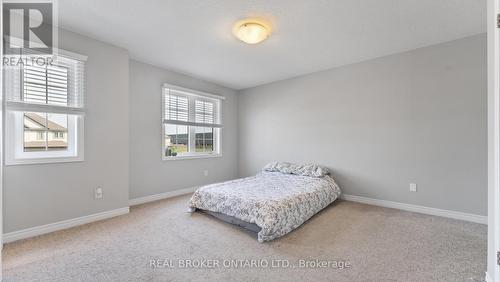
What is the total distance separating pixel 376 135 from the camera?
12.0ft

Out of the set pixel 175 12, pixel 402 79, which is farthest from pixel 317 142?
pixel 175 12

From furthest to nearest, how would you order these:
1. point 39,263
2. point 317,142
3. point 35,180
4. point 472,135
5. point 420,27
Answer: point 317,142, point 472,135, point 420,27, point 35,180, point 39,263

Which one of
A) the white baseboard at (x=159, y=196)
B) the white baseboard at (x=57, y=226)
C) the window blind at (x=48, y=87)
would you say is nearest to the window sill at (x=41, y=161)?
the window blind at (x=48, y=87)

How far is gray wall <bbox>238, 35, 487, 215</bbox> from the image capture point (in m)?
2.90

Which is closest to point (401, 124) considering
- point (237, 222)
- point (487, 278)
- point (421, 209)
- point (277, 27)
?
point (421, 209)

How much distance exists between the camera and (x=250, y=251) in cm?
216

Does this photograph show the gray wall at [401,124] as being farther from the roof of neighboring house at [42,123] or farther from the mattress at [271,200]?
the roof of neighboring house at [42,123]

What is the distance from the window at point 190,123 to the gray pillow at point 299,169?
150cm

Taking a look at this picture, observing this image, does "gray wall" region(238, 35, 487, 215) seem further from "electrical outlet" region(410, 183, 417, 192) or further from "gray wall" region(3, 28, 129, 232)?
"gray wall" region(3, 28, 129, 232)

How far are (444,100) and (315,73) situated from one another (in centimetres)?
209

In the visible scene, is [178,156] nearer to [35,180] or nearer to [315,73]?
[35,180]

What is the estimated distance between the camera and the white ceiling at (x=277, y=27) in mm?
2270

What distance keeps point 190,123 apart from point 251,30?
2.59 m

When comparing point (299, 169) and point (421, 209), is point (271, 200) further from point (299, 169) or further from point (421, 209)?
point (421, 209)
